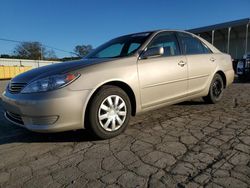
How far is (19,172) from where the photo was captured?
2561mm

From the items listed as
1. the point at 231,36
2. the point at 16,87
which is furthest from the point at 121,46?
the point at 231,36

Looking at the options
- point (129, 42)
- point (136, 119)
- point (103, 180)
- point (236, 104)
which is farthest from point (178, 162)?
point (236, 104)

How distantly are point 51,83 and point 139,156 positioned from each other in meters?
1.31

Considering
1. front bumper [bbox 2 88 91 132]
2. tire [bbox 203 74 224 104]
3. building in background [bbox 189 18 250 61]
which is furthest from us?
building in background [bbox 189 18 250 61]

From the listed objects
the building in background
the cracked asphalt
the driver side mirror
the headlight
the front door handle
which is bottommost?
the cracked asphalt

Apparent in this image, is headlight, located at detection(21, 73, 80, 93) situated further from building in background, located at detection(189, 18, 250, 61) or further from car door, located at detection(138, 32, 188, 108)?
building in background, located at detection(189, 18, 250, 61)

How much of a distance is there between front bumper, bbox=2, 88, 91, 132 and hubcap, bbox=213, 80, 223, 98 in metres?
3.20

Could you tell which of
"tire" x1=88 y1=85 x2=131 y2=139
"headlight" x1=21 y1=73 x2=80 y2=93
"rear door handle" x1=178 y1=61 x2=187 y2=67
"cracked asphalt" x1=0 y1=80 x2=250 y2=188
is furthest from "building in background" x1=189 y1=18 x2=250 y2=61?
"headlight" x1=21 y1=73 x2=80 y2=93

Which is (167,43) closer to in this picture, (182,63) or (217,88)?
(182,63)

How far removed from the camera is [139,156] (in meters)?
2.82

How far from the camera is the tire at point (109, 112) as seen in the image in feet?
10.7

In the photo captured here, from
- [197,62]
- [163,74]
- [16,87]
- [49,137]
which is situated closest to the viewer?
[16,87]

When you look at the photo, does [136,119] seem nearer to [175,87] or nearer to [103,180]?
[175,87]

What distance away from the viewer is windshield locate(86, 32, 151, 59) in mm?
4161
